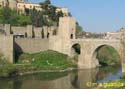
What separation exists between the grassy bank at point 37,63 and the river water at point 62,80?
5.28 feet

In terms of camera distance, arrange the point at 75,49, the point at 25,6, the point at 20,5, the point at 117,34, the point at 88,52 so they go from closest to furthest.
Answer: the point at 88,52, the point at 75,49, the point at 117,34, the point at 20,5, the point at 25,6

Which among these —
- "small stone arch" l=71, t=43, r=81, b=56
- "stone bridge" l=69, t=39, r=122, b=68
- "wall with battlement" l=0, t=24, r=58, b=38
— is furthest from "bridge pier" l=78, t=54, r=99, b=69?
"wall with battlement" l=0, t=24, r=58, b=38

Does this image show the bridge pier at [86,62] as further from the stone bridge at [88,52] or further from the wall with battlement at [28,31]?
the wall with battlement at [28,31]

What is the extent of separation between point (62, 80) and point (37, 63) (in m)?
9.38

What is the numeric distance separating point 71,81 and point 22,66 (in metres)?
8.11

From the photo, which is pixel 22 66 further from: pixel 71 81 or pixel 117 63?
pixel 117 63

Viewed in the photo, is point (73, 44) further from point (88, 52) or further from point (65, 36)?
point (88, 52)

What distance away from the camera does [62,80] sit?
4441 centimetres

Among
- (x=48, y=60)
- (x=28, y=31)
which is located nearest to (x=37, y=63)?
(x=48, y=60)

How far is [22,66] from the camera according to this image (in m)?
49.2

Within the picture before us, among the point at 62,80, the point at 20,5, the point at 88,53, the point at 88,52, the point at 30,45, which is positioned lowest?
the point at 62,80

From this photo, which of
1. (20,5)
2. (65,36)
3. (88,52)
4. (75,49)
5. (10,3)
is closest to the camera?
(88,52)

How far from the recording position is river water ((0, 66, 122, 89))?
40031 mm

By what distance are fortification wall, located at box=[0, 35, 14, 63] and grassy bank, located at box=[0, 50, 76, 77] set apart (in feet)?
4.36
